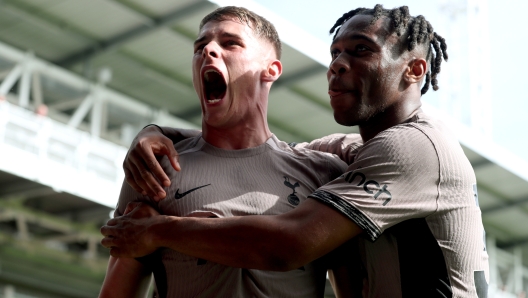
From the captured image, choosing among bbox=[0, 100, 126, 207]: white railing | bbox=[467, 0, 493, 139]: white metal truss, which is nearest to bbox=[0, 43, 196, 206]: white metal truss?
bbox=[0, 100, 126, 207]: white railing

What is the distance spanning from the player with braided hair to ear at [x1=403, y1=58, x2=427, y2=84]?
0.10 m

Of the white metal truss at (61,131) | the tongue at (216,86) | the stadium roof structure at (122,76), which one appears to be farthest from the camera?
the stadium roof structure at (122,76)

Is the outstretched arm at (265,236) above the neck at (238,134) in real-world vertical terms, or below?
below

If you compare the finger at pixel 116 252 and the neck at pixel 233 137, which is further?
the neck at pixel 233 137

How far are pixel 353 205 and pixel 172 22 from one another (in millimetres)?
13352

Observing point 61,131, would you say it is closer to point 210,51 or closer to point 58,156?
point 58,156

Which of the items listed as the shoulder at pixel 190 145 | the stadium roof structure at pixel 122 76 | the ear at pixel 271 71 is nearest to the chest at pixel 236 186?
the shoulder at pixel 190 145

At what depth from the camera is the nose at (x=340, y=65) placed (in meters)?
4.10

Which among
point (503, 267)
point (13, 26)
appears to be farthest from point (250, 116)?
point (503, 267)

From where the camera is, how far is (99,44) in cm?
1861

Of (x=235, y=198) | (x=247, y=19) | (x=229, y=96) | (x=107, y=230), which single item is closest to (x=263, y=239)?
(x=235, y=198)

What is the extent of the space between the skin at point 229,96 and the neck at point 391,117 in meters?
0.54

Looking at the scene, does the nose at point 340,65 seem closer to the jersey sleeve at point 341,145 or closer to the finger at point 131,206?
the jersey sleeve at point 341,145

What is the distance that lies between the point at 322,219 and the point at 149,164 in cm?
83
